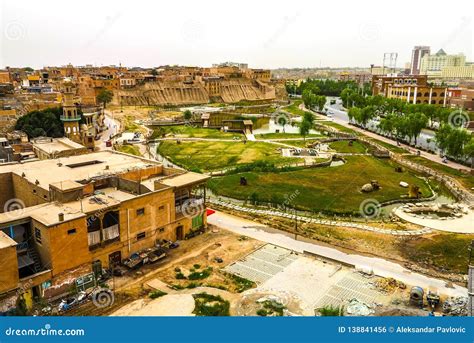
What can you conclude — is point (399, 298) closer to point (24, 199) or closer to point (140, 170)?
point (140, 170)

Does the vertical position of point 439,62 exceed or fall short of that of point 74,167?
it exceeds it

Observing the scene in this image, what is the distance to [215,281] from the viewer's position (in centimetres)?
1658

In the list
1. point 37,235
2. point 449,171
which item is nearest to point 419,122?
point 449,171

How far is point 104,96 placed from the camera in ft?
260

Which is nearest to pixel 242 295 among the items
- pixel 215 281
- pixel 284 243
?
pixel 215 281

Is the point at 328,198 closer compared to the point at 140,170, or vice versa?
the point at 140,170

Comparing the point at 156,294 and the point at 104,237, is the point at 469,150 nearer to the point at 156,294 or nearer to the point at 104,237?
the point at 156,294

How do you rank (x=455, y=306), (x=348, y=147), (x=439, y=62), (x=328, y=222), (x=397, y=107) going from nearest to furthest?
(x=455, y=306), (x=328, y=222), (x=348, y=147), (x=397, y=107), (x=439, y=62)

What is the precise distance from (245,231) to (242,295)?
6.68 m

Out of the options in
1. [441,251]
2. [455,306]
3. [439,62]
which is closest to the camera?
[455,306]

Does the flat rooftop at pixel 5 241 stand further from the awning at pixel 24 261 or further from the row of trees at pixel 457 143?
the row of trees at pixel 457 143

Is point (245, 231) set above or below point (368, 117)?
below

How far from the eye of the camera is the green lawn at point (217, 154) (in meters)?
38.3

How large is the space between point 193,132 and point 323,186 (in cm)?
2879
